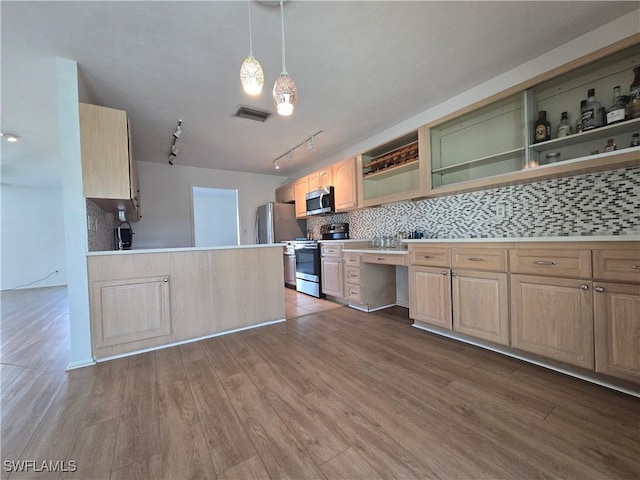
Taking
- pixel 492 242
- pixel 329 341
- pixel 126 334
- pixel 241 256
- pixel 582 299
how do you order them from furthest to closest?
pixel 241 256
pixel 329 341
pixel 126 334
pixel 492 242
pixel 582 299

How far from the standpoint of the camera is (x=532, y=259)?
5.98ft

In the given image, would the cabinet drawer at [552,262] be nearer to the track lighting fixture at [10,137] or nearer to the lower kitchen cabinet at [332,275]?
the lower kitchen cabinet at [332,275]

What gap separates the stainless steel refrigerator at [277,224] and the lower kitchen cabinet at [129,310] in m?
2.92

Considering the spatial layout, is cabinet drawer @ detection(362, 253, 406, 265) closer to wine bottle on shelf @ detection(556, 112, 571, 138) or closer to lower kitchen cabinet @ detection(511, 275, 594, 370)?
lower kitchen cabinet @ detection(511, 275, 594, 370)

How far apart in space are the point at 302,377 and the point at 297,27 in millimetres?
2388

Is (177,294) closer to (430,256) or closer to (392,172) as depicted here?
(430,256)

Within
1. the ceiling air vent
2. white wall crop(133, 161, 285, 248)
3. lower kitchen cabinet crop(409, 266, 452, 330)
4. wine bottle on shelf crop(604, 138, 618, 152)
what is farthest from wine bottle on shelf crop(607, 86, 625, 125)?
white wall crop(133, 161, 285, 248)

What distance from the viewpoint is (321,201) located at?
422 centimetres

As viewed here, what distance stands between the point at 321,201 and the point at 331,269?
1.16m

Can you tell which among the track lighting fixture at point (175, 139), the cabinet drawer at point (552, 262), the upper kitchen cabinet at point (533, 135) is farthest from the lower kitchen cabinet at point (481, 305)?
the track lighting fixture at point (175, 139)

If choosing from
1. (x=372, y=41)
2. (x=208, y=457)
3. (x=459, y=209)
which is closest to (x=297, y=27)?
(x=372, y=41)

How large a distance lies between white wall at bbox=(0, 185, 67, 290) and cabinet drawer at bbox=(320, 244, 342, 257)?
582 cm

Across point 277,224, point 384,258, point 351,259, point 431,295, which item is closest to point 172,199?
point 277,224

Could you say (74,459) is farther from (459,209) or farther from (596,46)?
(596,46)
